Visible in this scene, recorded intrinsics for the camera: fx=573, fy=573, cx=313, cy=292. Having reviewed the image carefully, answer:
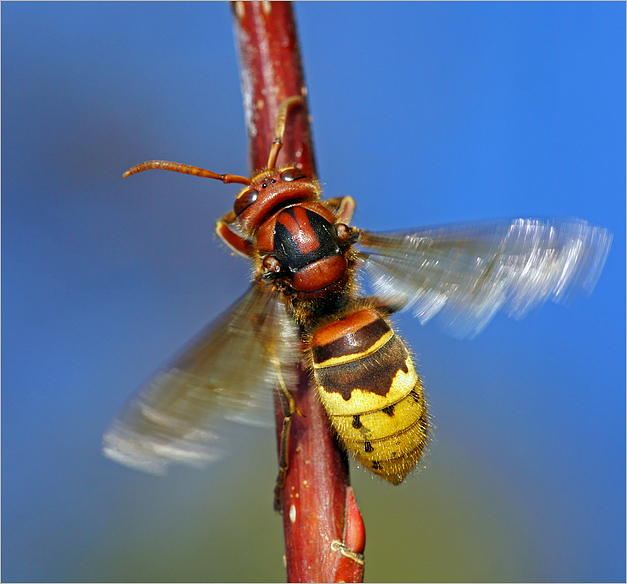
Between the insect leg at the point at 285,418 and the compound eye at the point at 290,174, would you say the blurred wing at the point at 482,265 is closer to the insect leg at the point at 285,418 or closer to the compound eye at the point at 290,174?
the compound eye at the point at 290,174

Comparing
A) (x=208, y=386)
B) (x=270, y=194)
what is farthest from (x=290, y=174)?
(x=208, y=386)

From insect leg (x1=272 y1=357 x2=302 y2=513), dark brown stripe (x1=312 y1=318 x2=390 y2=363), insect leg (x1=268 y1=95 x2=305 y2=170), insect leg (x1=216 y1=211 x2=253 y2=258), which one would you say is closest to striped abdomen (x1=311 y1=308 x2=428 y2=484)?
dark brown stripe (x1=312 y1=318 x2=390 y2=363)

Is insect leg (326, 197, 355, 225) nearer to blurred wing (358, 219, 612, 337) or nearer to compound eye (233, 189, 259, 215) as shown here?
blurred wing (358, 219, 612, 337)

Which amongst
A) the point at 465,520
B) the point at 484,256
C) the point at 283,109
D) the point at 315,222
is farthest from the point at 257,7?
the point at 465,520

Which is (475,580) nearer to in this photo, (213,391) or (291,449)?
Result: (291,449)

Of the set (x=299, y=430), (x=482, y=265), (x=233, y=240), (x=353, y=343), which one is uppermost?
(x=233, y=240)

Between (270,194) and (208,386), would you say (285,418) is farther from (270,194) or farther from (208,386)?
(270,194)
